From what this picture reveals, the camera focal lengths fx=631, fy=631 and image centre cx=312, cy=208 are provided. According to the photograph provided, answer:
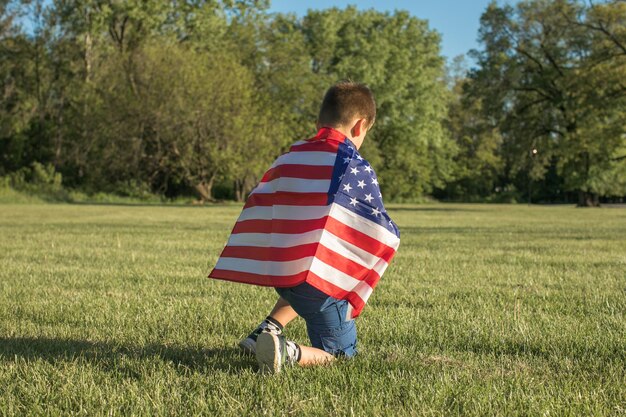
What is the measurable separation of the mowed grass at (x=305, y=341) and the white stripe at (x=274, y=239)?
0.68 m

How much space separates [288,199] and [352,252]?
0.45 meters

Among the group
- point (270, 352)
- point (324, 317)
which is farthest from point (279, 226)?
point (270, 352)

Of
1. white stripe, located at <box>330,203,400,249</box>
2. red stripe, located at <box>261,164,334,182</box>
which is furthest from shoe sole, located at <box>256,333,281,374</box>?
red stripe, located at <box>261,164,334,182</box>

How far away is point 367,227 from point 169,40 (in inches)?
1592

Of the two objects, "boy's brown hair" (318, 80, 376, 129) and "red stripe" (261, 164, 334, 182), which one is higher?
"boy's brown hair" (318, 80, 376, 129)

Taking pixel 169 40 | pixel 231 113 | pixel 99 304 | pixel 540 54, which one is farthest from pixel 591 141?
pixel 99 304

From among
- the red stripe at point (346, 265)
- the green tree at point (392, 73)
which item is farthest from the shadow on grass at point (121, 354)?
the green tree at point (392, 73)

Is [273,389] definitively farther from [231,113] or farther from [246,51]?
[246,51]

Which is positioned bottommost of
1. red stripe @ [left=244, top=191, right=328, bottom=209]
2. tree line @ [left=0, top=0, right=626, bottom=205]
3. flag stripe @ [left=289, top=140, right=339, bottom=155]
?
red stripe @ [left=244, top=191, right=328, bottom=209]

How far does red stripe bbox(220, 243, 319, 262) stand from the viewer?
332 centimetres

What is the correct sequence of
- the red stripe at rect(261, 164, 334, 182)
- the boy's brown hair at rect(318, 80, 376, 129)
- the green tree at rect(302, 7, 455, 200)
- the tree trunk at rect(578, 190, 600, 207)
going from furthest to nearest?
the tree trunk at rect(578, 190, 600, 207)
the green tree at rect(302, 7, 455, 200)
the boy's brown hair at rect(318, 80, 376, 129)
the red stripe at rect(261, 164, 334, 182)

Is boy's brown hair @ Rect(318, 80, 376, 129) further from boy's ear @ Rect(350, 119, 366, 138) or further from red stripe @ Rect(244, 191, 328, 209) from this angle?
red stripe @ Rect(244, 191, 328, 209)

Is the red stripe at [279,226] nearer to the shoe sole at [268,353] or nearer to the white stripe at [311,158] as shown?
the white stripe at [311,158]

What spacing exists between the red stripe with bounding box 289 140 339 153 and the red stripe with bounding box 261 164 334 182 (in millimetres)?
96
